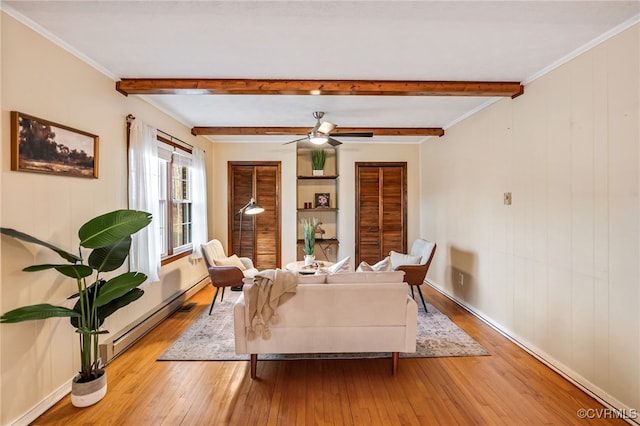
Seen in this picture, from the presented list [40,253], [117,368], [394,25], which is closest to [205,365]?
[117,368]

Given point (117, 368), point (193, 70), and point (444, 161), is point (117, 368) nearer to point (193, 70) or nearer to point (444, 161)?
point (193, 70)

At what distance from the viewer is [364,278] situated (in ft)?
8.67

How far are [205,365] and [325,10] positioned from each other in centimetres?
297

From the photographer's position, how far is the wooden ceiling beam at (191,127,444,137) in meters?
4.83

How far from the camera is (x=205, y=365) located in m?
2.77

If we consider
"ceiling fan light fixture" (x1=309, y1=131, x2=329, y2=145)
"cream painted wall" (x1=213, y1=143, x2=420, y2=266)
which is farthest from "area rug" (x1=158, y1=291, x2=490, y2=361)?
"ceiling fan light fixture" (x1=309, y1=131, x2=329, y2=145)

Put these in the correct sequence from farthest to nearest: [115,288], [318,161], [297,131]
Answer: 1. [318,161]
2. [297,131]
3. [115,288]

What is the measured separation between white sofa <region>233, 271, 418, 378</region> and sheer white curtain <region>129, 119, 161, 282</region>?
139cm

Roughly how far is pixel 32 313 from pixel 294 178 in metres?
4.36

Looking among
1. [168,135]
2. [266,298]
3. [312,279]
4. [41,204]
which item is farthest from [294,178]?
[41,204]

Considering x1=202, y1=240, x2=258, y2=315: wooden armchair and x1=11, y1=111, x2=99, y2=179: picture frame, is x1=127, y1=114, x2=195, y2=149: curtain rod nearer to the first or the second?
x1=11, y1=111, x2=99, y2=179: picture frame

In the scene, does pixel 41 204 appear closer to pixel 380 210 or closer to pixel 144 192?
pixel 144 192

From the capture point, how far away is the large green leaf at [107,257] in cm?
224

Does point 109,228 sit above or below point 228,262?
above
